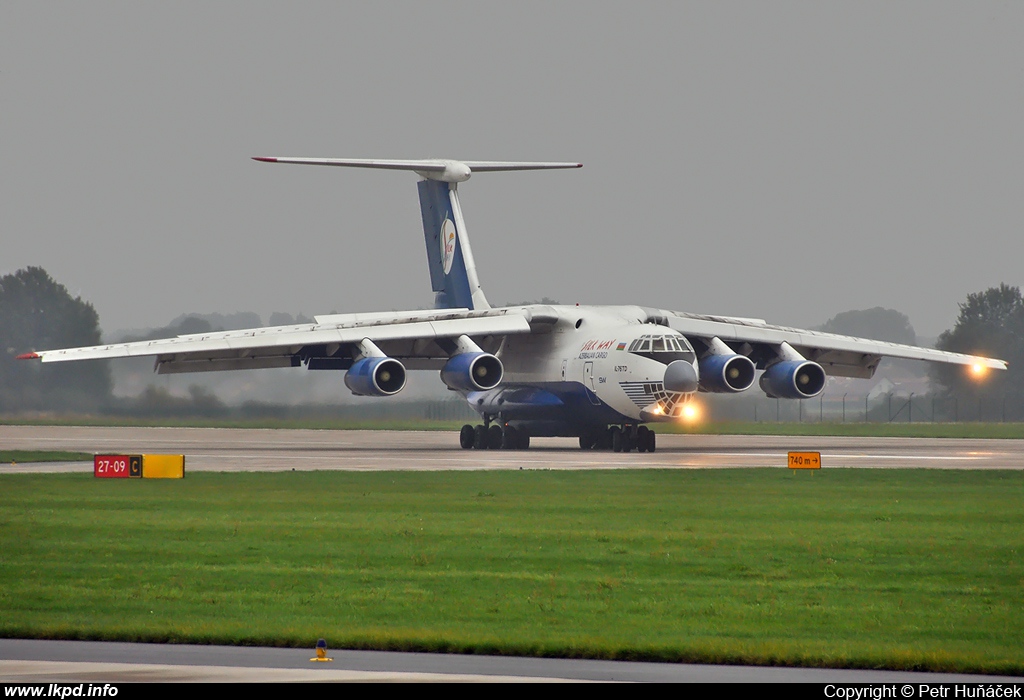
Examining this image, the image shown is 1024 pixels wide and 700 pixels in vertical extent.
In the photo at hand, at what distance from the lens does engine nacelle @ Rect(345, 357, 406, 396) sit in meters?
32.6

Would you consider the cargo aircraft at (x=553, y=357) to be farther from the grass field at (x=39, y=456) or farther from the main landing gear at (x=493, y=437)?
the grass field at (x=39, y=456)

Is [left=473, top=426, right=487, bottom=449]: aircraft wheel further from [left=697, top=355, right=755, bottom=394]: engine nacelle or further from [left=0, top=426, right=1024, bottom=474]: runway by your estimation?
[left=697, top=355, right=755, bottom=394]: engine nacelle

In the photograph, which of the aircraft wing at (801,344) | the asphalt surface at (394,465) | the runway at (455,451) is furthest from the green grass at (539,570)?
the aircraft wing at (801,344)

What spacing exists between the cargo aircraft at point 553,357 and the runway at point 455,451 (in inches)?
43.9

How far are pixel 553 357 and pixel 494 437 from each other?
10.4ft

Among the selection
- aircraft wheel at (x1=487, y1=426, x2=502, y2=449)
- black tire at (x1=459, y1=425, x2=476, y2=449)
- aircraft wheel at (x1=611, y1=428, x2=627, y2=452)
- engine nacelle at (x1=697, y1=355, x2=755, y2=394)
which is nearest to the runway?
aircraft wheel at (x1=611, y1=428, x2=627, y2=452)

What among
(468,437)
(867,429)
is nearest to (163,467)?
(468,437)

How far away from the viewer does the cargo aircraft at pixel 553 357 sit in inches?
1289

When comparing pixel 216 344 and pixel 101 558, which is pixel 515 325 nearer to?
pixel 216 344

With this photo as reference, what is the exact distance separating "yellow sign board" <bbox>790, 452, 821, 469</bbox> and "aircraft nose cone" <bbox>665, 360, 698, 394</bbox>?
6313 millimetres

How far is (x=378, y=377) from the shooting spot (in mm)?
32625

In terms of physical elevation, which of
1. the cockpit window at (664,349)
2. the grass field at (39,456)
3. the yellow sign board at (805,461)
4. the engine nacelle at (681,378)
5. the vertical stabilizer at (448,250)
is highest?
the vertical stabilizer at (448,250)
